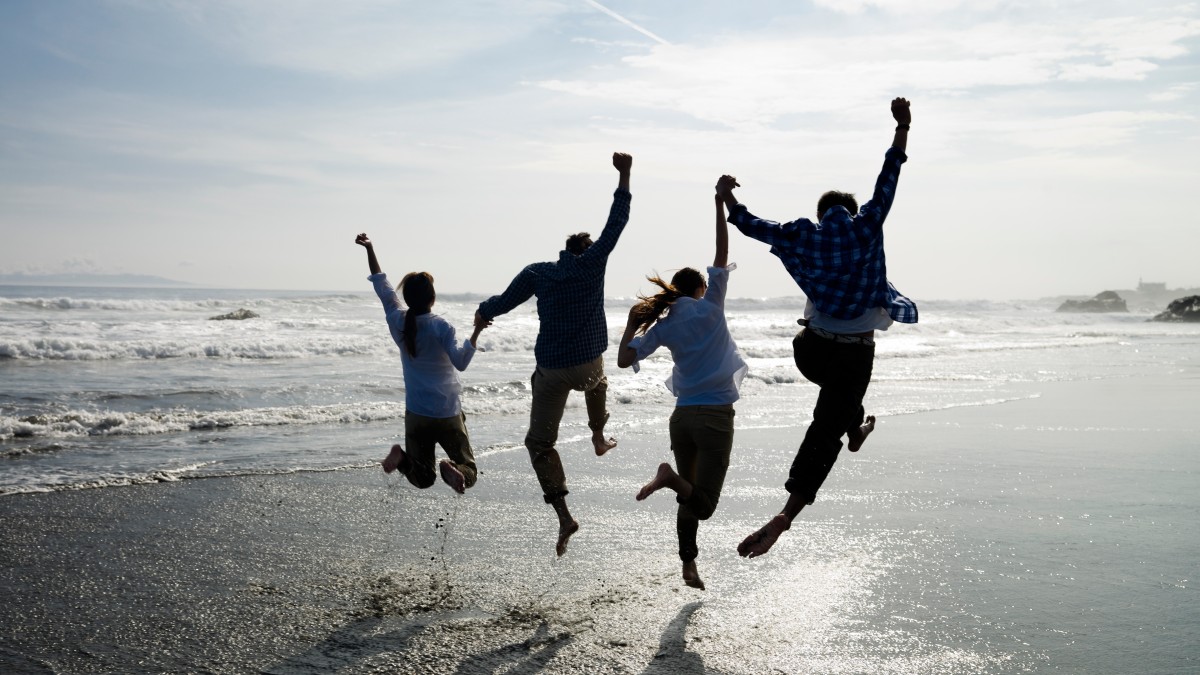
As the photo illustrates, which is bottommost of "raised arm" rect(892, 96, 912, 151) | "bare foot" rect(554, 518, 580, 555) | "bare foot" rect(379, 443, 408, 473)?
"bare foot" rect(554, 518, 580, 555)

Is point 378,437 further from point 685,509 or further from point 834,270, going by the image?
point 834,270

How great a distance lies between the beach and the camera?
15.8 feet

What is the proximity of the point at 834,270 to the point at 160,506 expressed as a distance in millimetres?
5873

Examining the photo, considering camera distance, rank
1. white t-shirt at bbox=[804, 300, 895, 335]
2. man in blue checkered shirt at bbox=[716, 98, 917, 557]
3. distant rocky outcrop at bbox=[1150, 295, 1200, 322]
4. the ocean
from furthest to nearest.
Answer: distant rocky outcrop at bbox=[1150, 295, 1200, 322] < white t-shirt at bbox=[804, 300, 895, 335] < man in blue checkered shirt at bbox=[716, 98, 917, 557] < the ocean

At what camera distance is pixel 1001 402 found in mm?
15320

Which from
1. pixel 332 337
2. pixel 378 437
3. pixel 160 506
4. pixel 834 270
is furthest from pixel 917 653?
pixel 332 337

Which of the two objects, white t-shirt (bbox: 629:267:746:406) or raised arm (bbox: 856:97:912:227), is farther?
white t-shirt (bbox: 629:267:746:406)

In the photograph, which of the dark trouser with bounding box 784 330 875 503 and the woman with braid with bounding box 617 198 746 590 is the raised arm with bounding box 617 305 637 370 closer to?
the woman with braid with bounding box 617 198 746 590

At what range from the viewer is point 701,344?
5.46m

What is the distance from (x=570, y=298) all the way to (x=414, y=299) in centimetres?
106

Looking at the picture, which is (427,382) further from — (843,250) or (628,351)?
(843,250)

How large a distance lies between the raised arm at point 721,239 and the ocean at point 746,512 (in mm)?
2056

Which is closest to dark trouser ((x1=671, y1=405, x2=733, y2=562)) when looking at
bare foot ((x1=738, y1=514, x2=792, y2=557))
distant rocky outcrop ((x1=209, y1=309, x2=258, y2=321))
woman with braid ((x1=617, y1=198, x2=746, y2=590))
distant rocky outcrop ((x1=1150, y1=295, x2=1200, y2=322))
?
woman with braid ((x1=617, y1=198, x2=746, y2=590))

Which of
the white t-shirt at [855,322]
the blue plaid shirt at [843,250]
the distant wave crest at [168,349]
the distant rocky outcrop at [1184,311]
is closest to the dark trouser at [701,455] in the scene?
the white t-shirt at [855,322]
